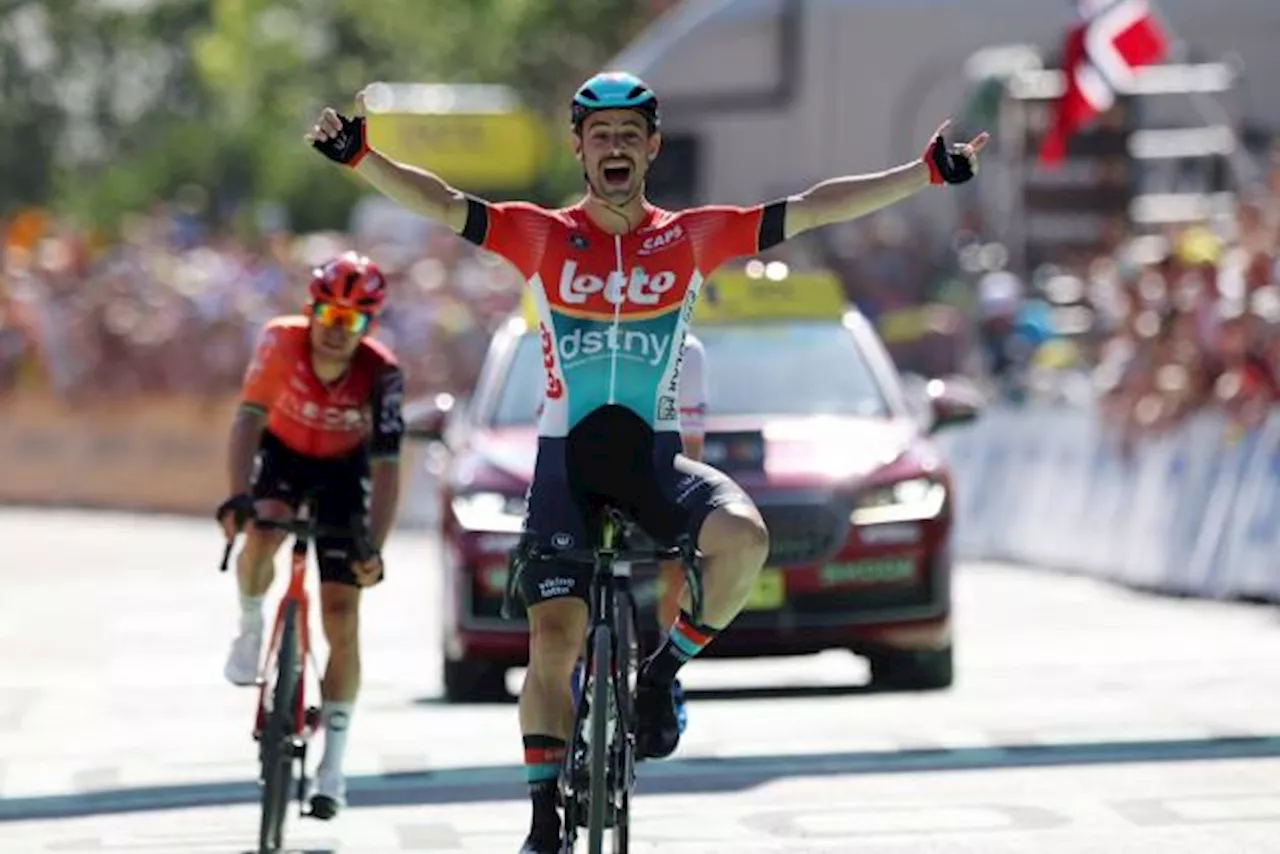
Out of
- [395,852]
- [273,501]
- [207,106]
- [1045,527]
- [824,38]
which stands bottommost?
[395,852]

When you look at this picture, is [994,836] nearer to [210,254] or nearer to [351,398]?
[351,398]

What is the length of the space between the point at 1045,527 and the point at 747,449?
400 inches

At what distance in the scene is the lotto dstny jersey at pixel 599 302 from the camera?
9.92 m

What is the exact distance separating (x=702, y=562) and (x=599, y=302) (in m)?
0.77

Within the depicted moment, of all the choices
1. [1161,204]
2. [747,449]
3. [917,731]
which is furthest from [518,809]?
[1161,204]

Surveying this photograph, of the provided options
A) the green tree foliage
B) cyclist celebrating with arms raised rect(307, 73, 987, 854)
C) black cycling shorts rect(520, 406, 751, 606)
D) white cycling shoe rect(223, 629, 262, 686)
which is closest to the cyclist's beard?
cyclist celebrating with arms raised rect(307, 73, 987, 854)

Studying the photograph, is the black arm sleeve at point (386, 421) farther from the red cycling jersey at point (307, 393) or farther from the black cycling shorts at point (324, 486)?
the black cycling shorts at point (324, 486)

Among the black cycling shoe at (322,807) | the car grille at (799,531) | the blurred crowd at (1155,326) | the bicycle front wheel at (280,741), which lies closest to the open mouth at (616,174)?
the bicycle front wheel at (280,741)

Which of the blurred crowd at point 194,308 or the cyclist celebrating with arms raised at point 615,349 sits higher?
the blurred crowd at point 194,308

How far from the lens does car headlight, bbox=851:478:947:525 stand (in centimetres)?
1549

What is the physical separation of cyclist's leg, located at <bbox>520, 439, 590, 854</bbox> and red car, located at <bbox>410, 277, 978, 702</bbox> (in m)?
5.28

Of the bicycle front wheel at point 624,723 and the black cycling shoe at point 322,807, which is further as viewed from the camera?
the black cycling shoe at point 322,807

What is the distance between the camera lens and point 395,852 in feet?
37.2

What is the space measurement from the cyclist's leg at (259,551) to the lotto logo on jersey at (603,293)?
2.19 m
